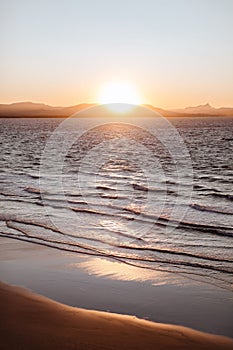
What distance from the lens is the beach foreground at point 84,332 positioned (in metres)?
6.22

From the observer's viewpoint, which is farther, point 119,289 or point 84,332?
point 119,289

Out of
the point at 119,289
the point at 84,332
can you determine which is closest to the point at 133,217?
the point at 119,289

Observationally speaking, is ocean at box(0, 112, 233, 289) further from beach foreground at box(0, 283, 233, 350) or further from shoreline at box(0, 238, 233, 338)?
beach foreground at box(0, 283, 233, 350)

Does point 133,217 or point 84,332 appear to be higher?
point 84,332

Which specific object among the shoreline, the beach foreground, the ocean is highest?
the beach foreground

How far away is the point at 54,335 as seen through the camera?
6.44 meters

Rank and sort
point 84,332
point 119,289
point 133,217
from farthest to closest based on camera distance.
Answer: point 133,217 < point 119,289 < point 84,332

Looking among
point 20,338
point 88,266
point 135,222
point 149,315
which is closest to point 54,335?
point 20,338

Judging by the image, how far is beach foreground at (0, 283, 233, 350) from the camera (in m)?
6.22

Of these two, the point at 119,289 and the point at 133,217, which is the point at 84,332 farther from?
the point at 133,217

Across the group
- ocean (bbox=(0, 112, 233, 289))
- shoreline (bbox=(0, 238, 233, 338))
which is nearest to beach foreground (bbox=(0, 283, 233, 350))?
shoreline (bbox=(0, 238, 233, 338))

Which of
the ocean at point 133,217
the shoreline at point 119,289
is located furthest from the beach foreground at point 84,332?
the ocean at point 133,217

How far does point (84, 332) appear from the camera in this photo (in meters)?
6.64

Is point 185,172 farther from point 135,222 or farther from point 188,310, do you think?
point 188,310
